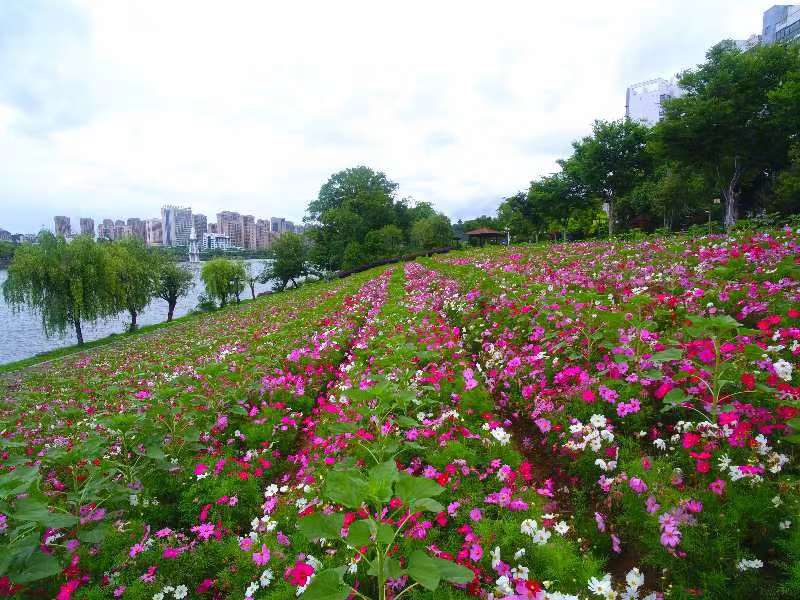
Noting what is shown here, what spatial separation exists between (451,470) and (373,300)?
485 inches

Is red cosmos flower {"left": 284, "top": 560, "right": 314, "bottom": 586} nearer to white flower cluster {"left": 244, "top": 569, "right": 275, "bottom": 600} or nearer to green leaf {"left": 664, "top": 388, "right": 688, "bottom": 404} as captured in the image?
white flower cluster {"left": 244, "top": 569, "right": 275, "bottom": 600}

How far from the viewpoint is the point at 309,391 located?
733cm

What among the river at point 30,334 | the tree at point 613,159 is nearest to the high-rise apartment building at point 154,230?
the river at point 30,334

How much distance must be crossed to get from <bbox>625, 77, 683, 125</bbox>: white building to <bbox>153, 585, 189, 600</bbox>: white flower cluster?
12055cm

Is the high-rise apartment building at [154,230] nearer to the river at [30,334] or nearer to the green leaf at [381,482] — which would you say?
the river at [30,334]

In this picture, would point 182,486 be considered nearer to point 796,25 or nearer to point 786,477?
point 786,477

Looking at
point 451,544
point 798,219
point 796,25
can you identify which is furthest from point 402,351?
point 796,25

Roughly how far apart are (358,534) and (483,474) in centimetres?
241

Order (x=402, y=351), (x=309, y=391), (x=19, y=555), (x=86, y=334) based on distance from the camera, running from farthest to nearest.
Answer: (x=86, y=334)
(x=309, y=391)
(x=402, y=351)
(x=19, y=555)

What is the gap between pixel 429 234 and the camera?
65812 millimetres

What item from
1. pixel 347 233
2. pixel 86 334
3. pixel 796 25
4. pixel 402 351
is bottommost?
pixel 86 334

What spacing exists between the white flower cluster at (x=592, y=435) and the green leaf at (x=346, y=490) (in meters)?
2.65

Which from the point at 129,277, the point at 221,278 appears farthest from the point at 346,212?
the point at 129,277

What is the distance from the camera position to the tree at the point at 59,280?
25641mm
